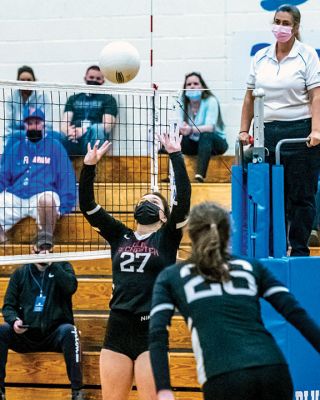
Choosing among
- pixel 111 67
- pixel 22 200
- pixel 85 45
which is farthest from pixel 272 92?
pixel 85 45

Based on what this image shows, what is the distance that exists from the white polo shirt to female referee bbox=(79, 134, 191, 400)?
0.97 meters

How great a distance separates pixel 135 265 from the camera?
238 inches

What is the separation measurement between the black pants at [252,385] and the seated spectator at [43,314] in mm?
3959

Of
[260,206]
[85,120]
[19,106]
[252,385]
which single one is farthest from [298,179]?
[19,106]

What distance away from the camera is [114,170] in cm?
964

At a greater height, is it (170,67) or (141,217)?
(170,67)

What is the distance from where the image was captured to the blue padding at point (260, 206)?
6.10 metres

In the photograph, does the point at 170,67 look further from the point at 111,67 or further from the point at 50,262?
the point at 50,262

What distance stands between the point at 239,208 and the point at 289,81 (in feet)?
3.12

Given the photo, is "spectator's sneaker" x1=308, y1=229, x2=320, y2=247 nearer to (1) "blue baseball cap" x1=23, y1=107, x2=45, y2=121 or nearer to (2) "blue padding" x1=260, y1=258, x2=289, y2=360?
(2) "blue padding" x1=260, y1=258, x2=289, y2=360

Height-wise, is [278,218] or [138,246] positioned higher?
[278,218]

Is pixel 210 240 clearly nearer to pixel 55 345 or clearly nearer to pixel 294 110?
pixel 294 110

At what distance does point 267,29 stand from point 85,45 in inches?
85.6

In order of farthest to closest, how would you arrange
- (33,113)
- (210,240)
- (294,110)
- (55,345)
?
(33,113) < (55,345) < (294,110) < (210,240)
